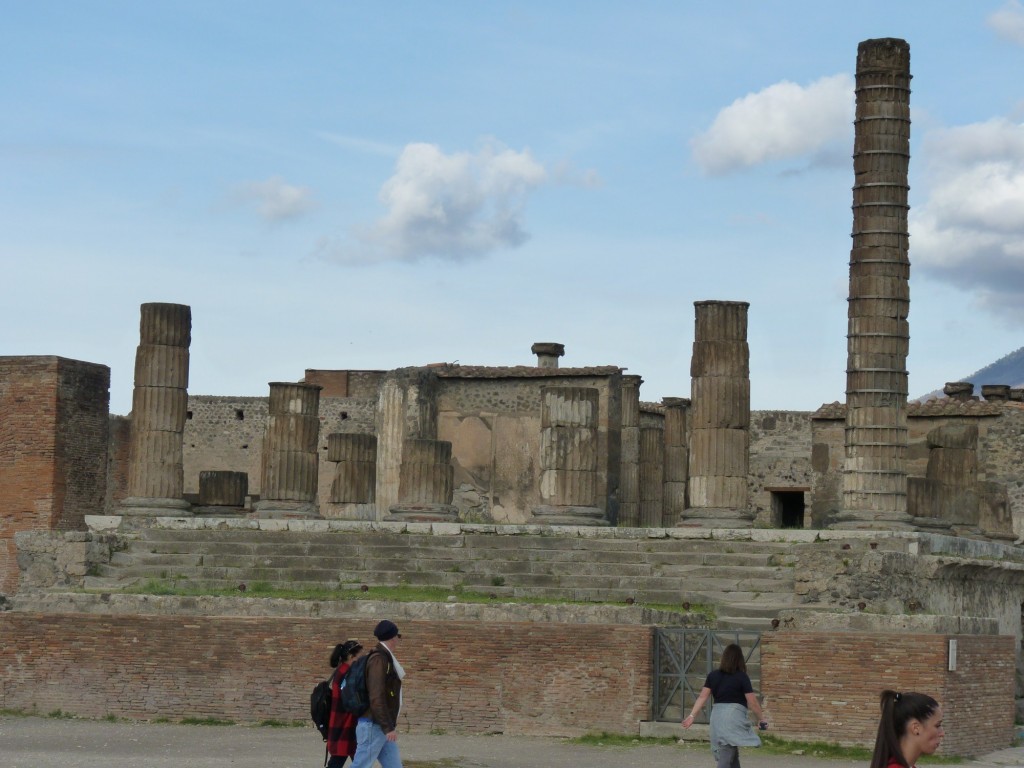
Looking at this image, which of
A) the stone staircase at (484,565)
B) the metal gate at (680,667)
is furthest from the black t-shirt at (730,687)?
the stone staircase at (484,565)

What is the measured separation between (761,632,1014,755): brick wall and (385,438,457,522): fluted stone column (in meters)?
7.96

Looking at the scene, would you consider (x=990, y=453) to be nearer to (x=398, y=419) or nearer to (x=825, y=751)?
(x=398, y=419)

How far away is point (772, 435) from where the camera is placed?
35.2 meters

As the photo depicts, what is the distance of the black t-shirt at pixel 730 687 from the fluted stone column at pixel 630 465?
648 inches

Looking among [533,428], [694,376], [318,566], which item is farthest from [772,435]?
[318,566]

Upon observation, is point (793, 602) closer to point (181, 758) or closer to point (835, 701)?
point (835, 701)

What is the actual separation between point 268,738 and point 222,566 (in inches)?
188

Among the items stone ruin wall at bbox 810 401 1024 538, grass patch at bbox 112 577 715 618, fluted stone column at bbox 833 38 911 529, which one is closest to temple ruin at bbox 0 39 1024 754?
fluted stone column at bbox 833 38 911 529

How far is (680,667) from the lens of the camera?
14.3m

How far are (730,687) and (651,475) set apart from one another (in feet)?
56.0

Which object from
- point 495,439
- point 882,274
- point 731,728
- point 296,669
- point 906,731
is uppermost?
point 882,274

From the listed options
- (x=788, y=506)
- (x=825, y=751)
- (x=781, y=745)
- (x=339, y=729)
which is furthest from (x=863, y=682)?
(x=788, y=506)

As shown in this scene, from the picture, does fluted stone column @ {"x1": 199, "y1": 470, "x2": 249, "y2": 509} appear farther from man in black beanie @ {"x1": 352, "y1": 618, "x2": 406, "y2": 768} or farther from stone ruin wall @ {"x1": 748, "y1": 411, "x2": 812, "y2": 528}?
stone ruin wall @ {"x1": 748, "y1": 411, "x2": 812, "y2": 528}

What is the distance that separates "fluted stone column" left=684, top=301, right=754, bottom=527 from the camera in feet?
67.0
